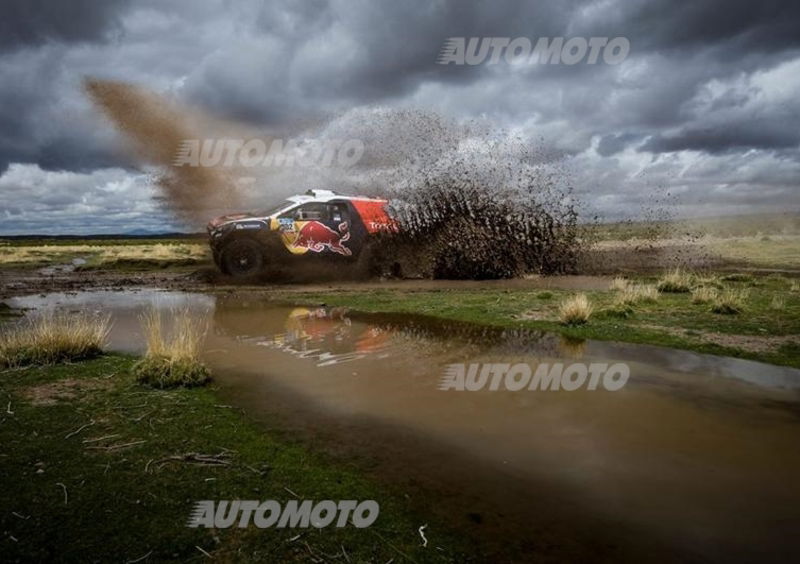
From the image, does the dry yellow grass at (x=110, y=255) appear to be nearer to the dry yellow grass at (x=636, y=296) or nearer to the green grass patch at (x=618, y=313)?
the green grass patch at (x=618, y=313)

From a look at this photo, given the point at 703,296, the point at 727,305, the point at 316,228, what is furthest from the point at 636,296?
the point at 316,228

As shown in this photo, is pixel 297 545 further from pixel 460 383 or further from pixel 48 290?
pixel 48 290

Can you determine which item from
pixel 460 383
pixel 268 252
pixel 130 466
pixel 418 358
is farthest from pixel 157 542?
pixel 268 252

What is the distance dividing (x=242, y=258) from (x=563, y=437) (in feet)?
46.1

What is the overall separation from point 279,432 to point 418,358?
10.0ft

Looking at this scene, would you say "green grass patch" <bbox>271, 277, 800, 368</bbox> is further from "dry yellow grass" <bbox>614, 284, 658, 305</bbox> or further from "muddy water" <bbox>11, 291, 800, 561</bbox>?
"muddy water" <bbox>11, 291, 800, 561</bbox>

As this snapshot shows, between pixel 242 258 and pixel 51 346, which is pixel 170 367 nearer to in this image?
pixel 51 346

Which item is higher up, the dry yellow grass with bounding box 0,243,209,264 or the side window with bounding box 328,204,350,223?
the side window with bounding box 328,204,350,223

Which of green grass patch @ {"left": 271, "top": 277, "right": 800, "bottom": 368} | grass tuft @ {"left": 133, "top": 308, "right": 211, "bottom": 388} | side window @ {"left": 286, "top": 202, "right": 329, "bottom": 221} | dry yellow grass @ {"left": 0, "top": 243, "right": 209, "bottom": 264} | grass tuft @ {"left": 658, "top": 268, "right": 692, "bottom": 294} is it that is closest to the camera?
grass tuft @ {"left": 133, "top": 308, "right": 211, "bottom": 388}

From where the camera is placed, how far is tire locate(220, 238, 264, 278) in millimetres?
16672

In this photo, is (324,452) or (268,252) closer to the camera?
(324,452)

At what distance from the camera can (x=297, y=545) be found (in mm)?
3174

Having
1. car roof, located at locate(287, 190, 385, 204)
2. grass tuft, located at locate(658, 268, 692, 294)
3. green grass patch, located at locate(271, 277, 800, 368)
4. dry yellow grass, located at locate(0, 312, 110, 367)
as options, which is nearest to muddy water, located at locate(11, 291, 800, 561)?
green grass patch, located at locate(271, 277, 800, 368)

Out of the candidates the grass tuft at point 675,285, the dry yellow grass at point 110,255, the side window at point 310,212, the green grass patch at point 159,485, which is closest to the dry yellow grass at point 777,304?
the grass tuft at point 675,285
